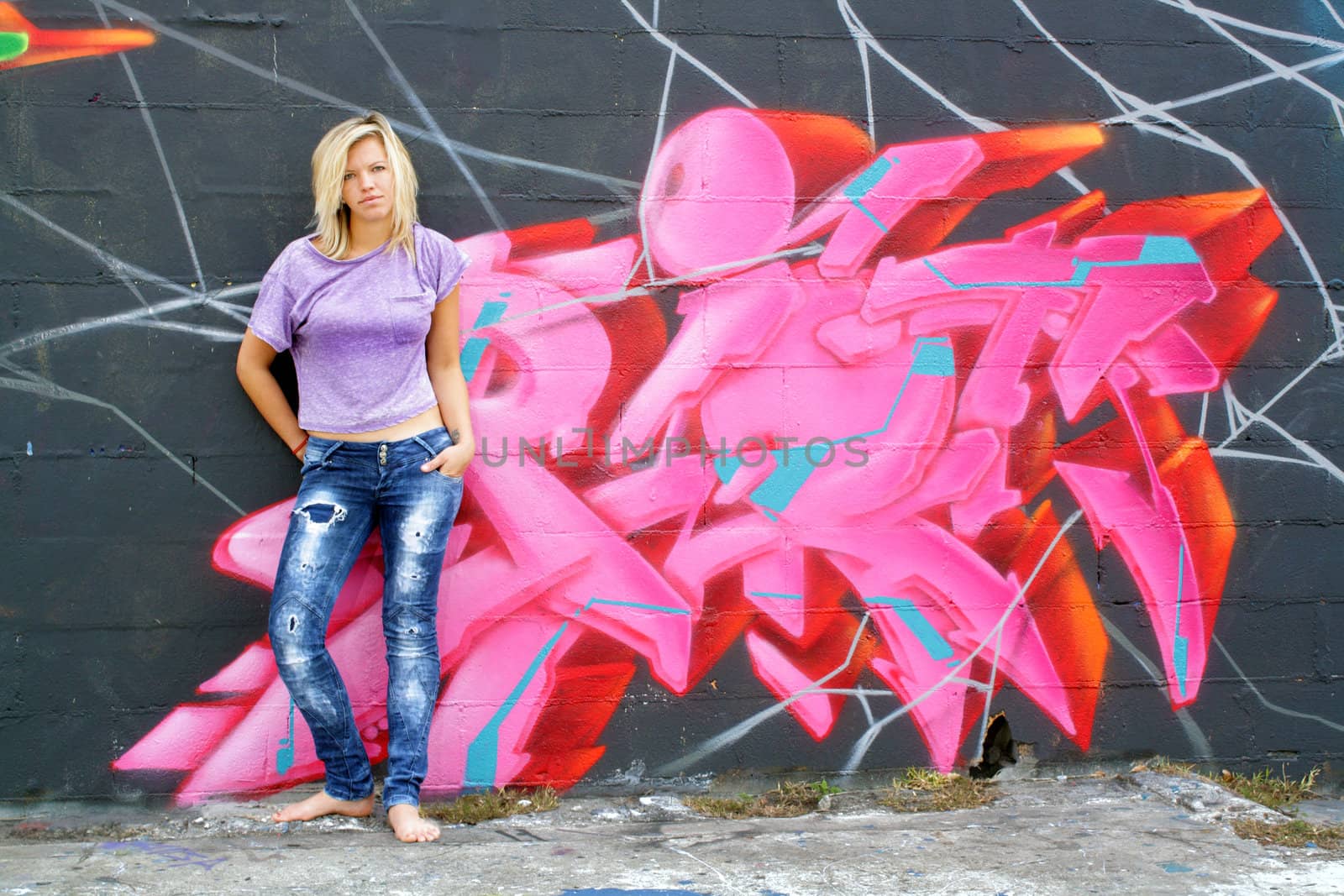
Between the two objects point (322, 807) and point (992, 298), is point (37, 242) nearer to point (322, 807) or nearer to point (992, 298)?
point (322, 807)

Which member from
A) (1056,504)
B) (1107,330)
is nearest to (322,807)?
(1056,504)

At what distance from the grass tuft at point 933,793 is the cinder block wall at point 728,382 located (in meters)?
0.08

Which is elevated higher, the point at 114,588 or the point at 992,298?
the point at 992,298

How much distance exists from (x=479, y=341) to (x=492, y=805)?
4.49ft

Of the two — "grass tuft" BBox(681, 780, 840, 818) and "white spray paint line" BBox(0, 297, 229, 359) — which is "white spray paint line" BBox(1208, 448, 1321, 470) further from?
"white spray paint line" BBox(0, 297, 229, 359)

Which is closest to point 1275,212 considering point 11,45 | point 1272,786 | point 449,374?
point 1272,786

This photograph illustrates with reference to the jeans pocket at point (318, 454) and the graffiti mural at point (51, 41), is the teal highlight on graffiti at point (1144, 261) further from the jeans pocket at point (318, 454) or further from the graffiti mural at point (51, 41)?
the graffiti mural at point (51, 41)

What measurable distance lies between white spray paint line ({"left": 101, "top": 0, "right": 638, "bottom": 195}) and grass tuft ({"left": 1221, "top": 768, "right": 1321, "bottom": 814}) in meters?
2.67

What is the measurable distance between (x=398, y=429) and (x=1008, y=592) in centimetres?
193

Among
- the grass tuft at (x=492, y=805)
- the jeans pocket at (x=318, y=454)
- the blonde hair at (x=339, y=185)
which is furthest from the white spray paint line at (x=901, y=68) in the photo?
the grass tuft at (x=492, y=805)

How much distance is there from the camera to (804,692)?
352 cm

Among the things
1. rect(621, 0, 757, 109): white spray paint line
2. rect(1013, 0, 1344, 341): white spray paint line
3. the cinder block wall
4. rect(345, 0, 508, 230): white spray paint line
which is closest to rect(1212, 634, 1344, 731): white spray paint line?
the cinder block wall

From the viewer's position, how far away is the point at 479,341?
11.0 feet

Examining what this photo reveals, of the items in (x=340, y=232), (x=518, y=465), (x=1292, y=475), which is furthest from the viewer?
(x=1292, y=475)
